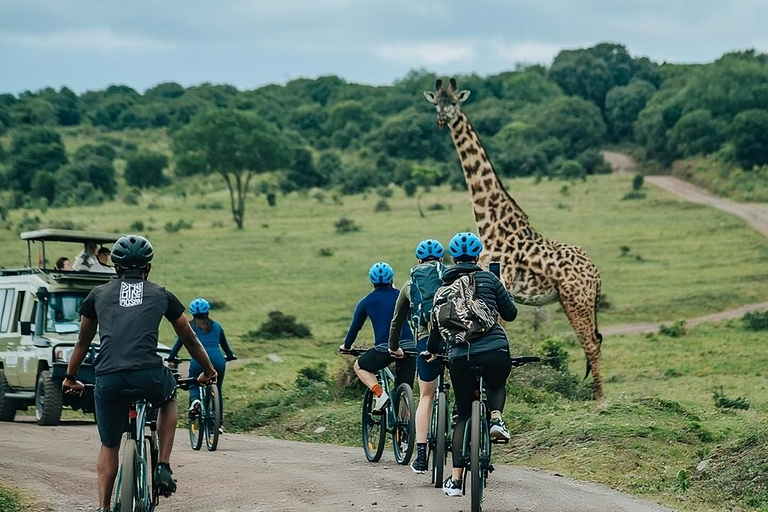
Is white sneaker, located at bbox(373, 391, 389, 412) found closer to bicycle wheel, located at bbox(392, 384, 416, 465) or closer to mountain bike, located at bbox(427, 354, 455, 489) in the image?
bicycle wheel, located at bbox(392, 384, 416, 465)

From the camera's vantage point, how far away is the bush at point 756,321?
25.1 meters

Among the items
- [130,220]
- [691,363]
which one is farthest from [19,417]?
[130,220]

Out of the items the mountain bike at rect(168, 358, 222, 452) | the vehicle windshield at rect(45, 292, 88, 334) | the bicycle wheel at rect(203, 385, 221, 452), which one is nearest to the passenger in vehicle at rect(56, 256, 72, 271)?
the vehicle windshield at rect(45, 292, 88, 334)

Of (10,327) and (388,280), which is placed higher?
(388,280)

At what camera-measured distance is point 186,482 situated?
10156mm

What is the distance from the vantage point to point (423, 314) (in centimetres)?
987

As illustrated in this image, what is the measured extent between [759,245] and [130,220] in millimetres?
21653

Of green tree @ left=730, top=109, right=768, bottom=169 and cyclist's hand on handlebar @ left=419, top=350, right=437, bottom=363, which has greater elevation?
green tree @ left=730, top=109, right=768, bottom=169

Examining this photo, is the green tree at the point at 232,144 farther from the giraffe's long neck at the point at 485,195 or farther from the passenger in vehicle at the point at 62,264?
the passenger in vehicle at the point at 62,264

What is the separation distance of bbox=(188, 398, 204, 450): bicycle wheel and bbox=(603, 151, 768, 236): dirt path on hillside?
29224mm

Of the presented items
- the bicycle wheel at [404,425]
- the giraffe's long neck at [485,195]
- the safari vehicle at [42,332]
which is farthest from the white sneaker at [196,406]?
the giraffe's long neck at [485,195]

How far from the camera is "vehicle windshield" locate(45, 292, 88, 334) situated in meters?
15.6

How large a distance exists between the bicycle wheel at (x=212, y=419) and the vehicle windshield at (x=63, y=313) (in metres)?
3.61

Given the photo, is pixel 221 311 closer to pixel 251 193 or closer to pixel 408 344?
pixel 408 344
